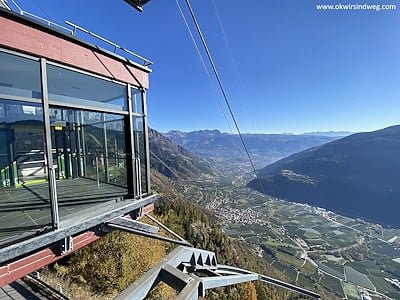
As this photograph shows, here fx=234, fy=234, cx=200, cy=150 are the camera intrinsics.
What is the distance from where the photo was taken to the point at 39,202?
3.98m

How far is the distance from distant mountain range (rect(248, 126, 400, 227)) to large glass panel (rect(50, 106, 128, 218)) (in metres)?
127

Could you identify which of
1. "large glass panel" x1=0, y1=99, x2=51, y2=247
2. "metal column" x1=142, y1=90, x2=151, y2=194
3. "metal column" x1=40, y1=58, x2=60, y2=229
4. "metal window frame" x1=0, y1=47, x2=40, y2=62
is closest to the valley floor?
"metal column" x1=142, y1=90, x2=151, y2=194

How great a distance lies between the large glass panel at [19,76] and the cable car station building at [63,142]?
1cm

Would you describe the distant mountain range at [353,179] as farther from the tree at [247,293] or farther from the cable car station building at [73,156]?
the cable car station building at [73,156]

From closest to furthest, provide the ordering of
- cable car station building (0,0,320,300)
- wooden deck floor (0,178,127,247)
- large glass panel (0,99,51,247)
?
cable car station building (0,0,320,300) < wooden deck floor (0,178,127,247) < large glass panel (0,99,51,247)

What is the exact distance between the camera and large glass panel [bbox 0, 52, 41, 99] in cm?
280

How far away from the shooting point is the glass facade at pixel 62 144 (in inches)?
116

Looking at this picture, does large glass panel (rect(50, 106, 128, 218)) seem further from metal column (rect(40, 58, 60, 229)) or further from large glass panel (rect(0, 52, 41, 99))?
large glass panel (rect(0, 52, 41, 99))

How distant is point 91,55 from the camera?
3.68m


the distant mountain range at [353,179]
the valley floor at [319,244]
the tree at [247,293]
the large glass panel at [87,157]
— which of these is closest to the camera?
the large glass panel at [87,157]

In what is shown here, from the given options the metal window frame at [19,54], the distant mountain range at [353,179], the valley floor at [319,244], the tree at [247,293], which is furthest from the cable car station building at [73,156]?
the distant mountain range at [353,179]

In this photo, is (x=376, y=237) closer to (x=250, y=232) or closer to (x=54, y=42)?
(x=250, y=232)

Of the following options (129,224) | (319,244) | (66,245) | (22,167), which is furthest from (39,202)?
(319,244)

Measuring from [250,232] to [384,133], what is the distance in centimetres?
14170
